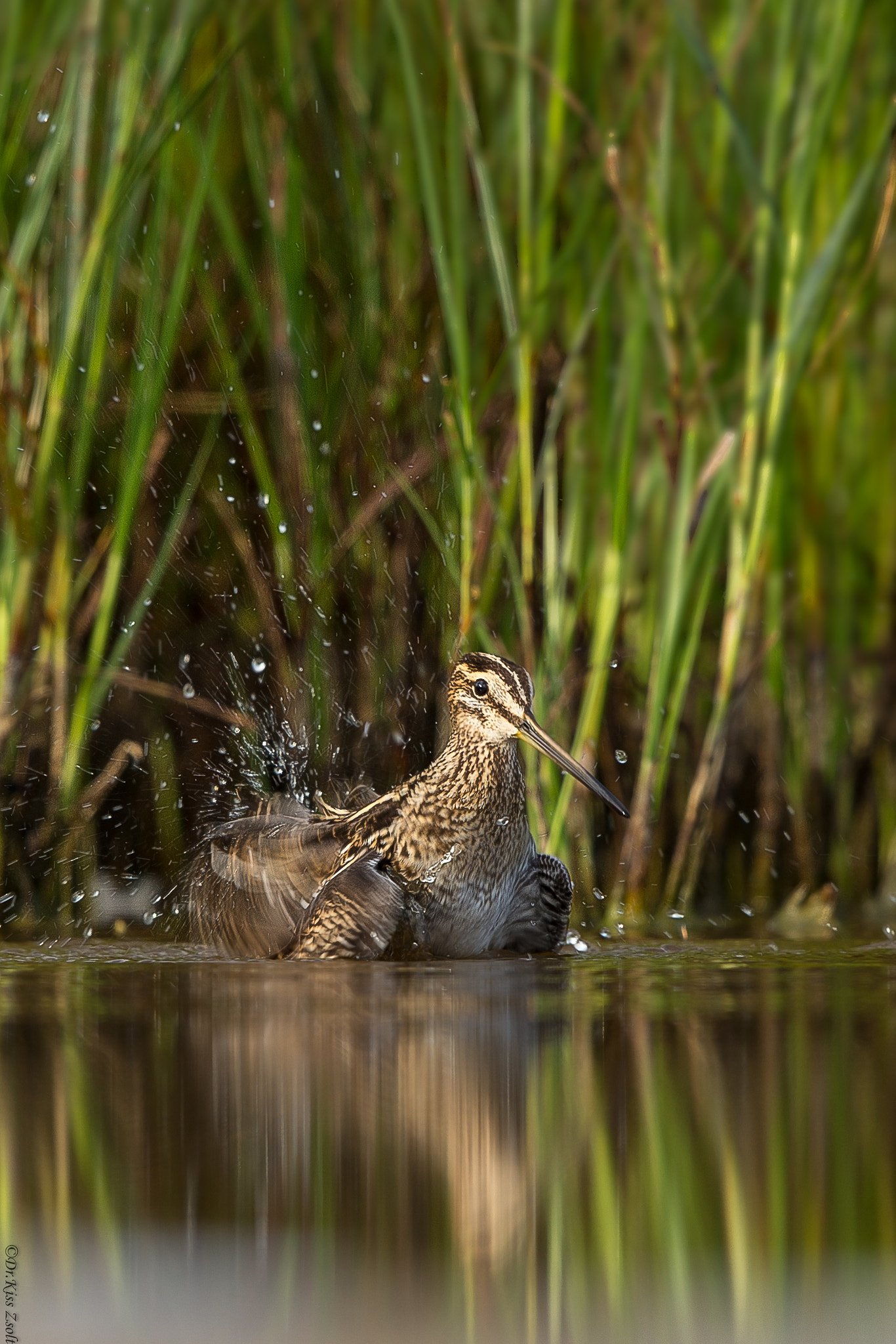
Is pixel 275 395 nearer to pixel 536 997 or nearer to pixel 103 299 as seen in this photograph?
pixel 103 299

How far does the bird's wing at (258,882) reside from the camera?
162 inches

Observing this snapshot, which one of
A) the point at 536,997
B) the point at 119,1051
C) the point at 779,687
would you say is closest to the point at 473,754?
the point at 779,687

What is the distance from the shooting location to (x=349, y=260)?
4543 millimetres

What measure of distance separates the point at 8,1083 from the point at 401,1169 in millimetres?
671

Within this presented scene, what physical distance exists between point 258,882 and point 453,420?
121cm

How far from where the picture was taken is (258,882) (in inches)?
164

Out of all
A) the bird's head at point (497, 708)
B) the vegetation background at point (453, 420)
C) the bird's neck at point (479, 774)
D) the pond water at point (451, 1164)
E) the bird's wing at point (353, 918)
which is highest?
the vegetation background at point (453, 420)

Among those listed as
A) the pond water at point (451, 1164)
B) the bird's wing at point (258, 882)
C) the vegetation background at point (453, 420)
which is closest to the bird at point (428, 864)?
the bird's wing at point (258, 882)

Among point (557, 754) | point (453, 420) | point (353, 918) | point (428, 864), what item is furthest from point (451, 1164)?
point (453, 420)

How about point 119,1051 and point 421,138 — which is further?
point 421,138

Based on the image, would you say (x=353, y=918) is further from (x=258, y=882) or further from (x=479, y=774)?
(x=479, y=774)

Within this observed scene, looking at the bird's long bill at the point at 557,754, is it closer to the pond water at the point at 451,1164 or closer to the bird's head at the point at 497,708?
the bird's head at the point at 497,708

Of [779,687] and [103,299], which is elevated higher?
[103,299]

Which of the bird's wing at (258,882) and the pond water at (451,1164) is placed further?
the bird's wing at (258,882)
